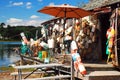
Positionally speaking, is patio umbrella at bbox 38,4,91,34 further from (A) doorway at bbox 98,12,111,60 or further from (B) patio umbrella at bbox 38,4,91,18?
(A) doorway at bbox 98,12,111,60

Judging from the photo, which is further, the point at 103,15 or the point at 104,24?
the point at 104,24

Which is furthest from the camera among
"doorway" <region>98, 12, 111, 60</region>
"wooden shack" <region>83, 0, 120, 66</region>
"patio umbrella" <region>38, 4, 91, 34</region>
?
"doorway" <region>98, 12, 111, 60</region>

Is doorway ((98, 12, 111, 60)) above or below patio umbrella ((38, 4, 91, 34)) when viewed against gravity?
below

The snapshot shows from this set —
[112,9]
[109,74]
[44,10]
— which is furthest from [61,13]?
[109,74]

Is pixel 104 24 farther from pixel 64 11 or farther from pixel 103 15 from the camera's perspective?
pixel 64 11

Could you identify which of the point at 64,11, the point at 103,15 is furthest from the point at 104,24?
the point at 64,11

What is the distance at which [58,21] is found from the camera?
75.6 ft

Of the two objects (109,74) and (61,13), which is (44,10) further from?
(109,74)

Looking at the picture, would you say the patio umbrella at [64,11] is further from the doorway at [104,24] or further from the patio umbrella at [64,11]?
the doorway at [104,24]

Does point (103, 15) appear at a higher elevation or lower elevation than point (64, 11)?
lower

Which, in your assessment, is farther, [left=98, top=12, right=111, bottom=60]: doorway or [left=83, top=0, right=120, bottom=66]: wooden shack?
[left=98, top=12, right=111, bottom=60]: doorway

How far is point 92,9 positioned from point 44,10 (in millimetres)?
2639

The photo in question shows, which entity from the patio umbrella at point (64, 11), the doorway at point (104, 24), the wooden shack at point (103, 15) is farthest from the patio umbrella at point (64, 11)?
the doorway at point (104, 24)

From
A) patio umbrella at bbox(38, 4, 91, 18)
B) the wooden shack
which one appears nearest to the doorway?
the wooden shack
